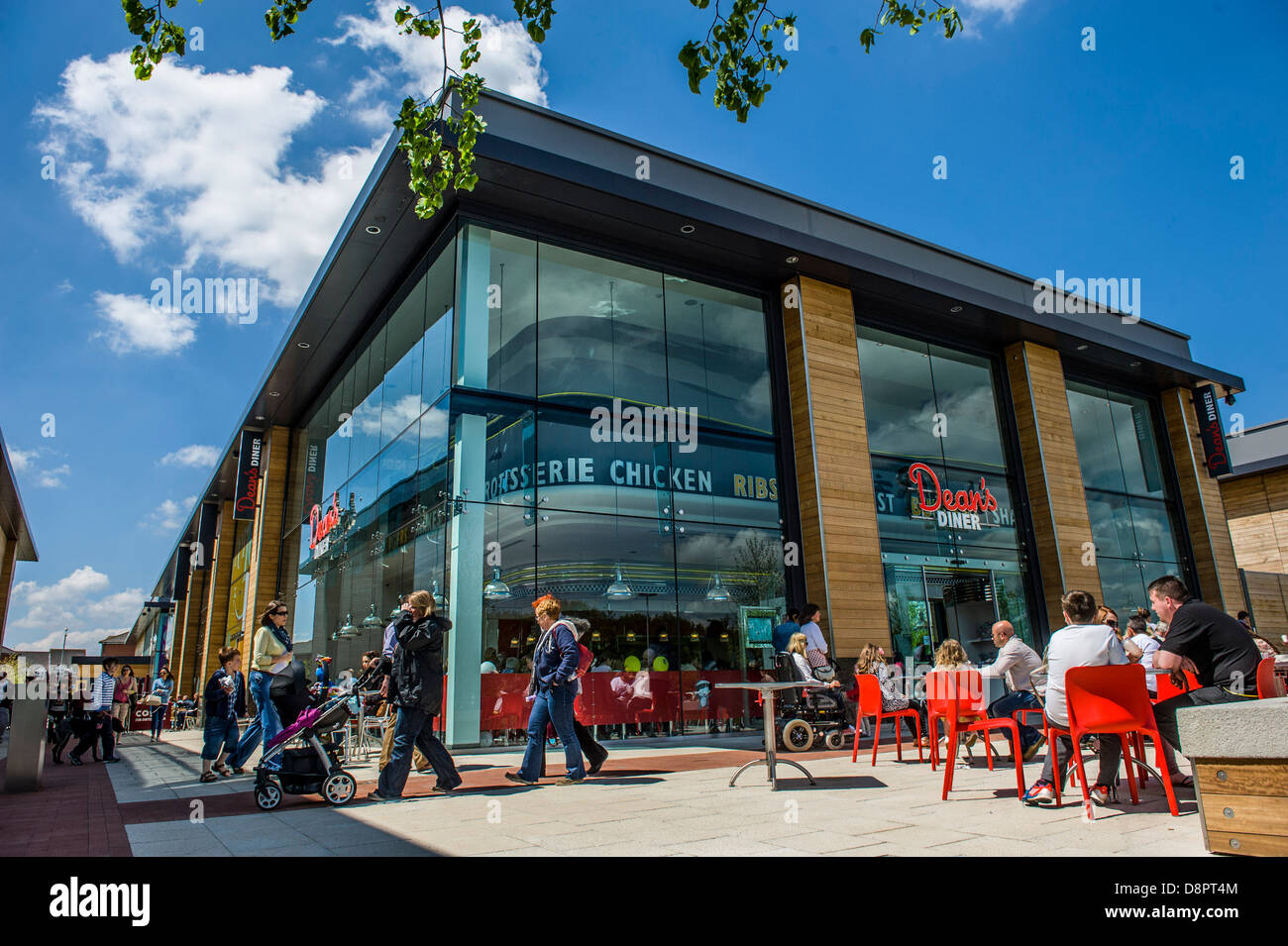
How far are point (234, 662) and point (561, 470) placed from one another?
5.27 meters

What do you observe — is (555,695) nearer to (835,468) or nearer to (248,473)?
(835,468)

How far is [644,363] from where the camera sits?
13750 mm

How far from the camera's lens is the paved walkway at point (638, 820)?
3.97m

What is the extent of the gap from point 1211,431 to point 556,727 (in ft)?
70.3

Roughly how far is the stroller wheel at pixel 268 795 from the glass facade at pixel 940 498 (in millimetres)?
11030

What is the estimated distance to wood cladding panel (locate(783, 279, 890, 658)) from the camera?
43.5 feet

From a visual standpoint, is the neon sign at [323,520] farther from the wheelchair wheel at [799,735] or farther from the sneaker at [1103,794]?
the sneaker at [1103,794]

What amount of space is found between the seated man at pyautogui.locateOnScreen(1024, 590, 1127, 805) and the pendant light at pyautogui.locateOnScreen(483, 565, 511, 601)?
304 inches

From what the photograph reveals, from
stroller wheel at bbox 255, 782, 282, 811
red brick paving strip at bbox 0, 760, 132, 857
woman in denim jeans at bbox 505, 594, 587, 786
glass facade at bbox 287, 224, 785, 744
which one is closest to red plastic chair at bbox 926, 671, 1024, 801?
woman in denim jeans at bbox 505, 594, 587, 786

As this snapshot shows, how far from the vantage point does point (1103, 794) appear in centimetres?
539

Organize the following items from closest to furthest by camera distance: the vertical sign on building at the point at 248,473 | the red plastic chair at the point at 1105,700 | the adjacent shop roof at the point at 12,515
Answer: the red plastic chair at the point at 1105,700, the vertical sign on building at the point at 248,473, the adjacent shop roof at the point at 12,515

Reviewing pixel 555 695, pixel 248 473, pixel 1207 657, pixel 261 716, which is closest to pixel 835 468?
pixel 555 695

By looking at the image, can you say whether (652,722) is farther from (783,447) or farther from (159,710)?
(159,710)

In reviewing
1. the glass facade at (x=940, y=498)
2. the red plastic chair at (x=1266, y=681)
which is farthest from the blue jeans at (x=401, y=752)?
the glass facade at (x=940, y=498)
